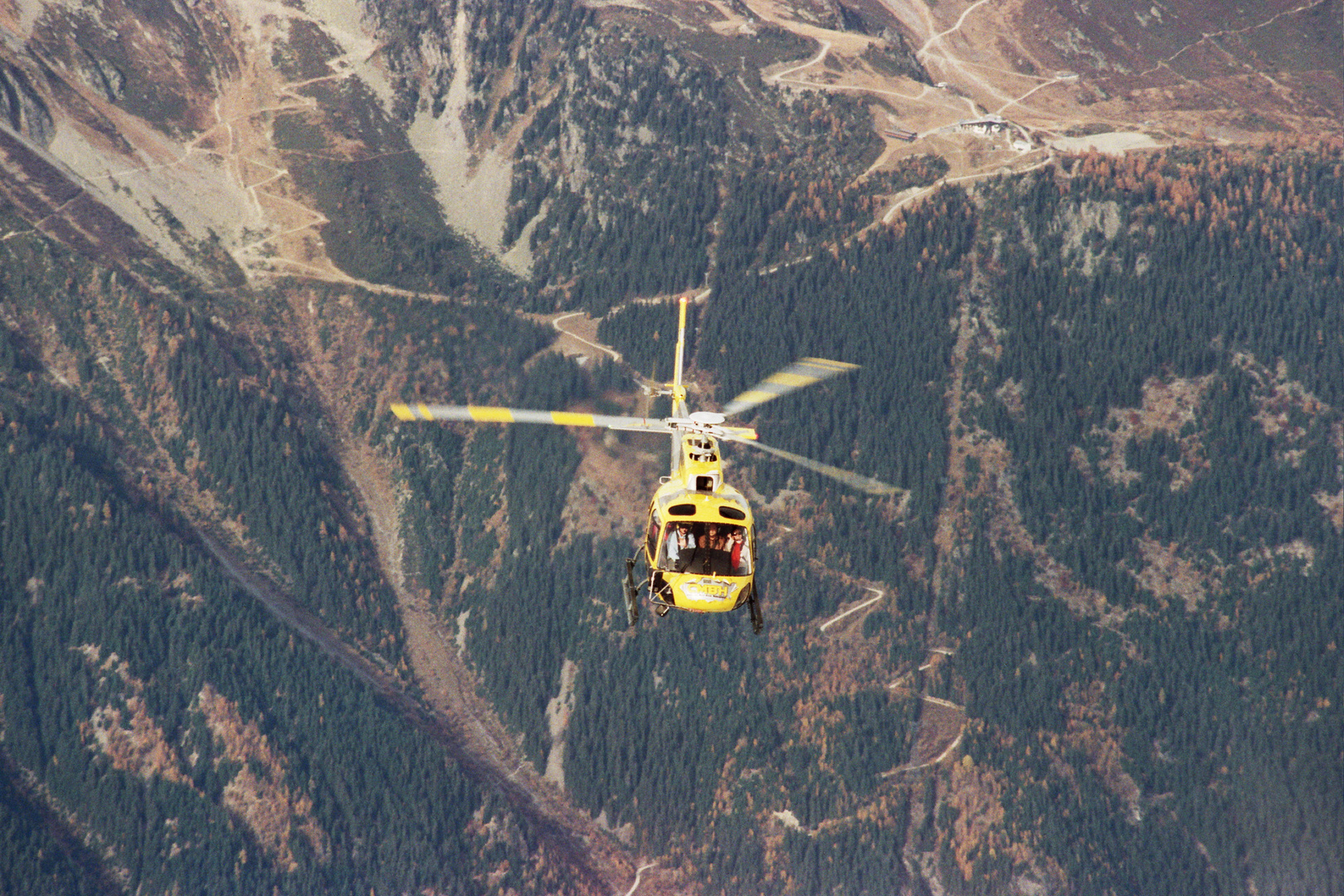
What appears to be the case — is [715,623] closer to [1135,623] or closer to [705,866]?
[705,866]

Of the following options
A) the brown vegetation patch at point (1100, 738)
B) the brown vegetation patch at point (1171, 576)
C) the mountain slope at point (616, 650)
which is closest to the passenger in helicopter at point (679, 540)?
the mountain slope at point (616, 650)

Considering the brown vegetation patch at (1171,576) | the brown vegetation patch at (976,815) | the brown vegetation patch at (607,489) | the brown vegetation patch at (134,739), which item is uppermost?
the brown vegetation patch at (607,489)

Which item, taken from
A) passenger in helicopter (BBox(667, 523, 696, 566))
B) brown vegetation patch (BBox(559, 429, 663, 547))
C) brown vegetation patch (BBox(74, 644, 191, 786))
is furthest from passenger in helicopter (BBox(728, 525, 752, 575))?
brown vegetation patch (BBox(74, 644, 191, 786))

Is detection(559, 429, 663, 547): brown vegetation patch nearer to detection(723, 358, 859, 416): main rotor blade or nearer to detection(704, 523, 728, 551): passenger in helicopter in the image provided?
detection(723, 358, 859, 416): main rotor blade

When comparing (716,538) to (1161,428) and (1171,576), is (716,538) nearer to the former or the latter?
(1171,576)

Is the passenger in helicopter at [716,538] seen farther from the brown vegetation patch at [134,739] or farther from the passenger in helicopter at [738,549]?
the brown vegetation patch at [134,739]

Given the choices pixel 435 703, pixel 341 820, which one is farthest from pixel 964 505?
pixel 341 820
